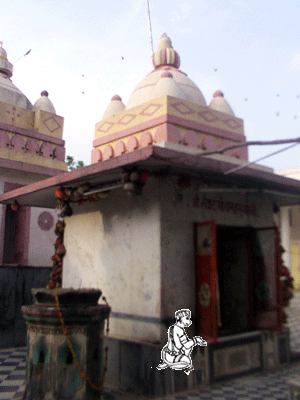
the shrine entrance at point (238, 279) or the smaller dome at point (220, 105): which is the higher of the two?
the smaller dome at point (220, 105)

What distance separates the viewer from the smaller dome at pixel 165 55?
11.0m

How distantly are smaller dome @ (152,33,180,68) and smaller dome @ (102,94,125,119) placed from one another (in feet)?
5.24

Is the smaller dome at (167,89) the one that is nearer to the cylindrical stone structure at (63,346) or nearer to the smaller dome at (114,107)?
the smaller dome at (114,107)

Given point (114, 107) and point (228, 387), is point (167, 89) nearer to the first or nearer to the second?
point (114, 107)

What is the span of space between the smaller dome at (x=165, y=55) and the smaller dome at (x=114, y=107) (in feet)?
5.24

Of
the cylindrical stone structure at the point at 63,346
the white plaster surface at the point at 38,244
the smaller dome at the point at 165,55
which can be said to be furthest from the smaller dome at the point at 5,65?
the cylindrical stone structure at the point at 63,346

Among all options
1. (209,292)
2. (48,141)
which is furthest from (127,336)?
(48,141)

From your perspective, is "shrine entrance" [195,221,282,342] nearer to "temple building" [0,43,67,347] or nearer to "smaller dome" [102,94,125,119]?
"smaller dome" [102,94,125,119]

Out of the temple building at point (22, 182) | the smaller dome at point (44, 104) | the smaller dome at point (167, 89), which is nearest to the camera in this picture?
the smaller dome at point (167, 89)

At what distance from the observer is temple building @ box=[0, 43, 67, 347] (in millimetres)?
9391

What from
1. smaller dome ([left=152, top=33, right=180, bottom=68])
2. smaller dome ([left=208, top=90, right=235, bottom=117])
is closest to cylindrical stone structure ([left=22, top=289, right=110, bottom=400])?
smaller dome ([left=208, top=90, right=235, bottom=117])

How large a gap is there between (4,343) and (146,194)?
5600 mm

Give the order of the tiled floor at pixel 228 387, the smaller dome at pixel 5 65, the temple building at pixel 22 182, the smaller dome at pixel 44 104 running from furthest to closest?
the smaller dome at pixel 5 65 < the smaller dome at pixel 44 104 < the temple building at pixel 22 182 < the tiled floor at pixel 228 387

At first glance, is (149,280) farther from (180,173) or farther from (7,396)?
(7,396)
